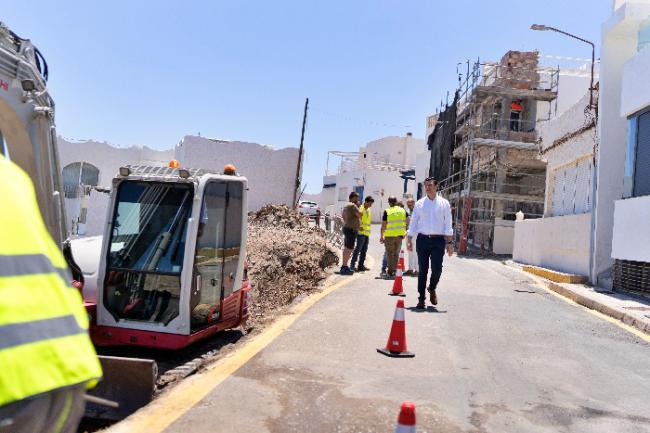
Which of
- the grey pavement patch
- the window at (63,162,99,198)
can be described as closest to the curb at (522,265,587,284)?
the grey pavement patch

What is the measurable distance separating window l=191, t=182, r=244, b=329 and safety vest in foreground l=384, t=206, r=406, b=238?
6.22 metres

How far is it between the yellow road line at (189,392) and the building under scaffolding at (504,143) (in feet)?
71.0

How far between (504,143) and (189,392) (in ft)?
82.9

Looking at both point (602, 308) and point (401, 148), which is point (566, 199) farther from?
point (401, 148)

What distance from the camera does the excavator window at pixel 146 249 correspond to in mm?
6891

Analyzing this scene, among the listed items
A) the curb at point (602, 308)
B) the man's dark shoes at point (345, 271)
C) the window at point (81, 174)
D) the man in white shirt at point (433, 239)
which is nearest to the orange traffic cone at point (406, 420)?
the man in white shirt at point (433, 239)

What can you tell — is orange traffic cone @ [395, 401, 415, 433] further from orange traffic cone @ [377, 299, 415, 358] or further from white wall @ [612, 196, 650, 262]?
white wall @ [612, 196, 650, 262]

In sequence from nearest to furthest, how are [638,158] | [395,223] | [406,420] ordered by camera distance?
1. [406,420]
2. [638,158]
3. [395,223]

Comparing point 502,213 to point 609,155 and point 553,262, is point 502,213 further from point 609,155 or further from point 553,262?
point 609,155

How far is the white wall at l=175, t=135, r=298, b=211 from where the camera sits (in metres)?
42.2

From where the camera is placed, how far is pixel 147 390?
515cm

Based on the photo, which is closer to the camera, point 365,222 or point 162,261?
point 162,261

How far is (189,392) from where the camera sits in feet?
16.5

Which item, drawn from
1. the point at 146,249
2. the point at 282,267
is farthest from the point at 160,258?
the point at 282,267
